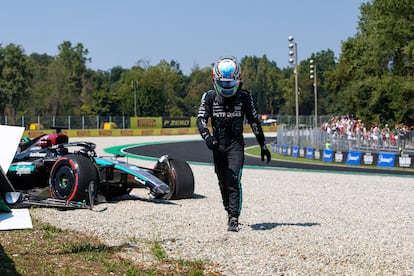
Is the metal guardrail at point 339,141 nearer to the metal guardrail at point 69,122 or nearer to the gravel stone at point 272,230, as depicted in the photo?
the gravel stone at point 272,230

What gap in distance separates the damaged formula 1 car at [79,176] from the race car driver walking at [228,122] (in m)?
2.53

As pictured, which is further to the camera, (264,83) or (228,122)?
(264,83)

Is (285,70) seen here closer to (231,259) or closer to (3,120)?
(3,120)

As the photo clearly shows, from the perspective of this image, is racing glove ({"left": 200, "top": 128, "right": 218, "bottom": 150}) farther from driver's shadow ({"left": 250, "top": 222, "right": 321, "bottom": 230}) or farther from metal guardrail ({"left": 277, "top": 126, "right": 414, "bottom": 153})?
metal guardrail ({"left": 277, "top": 126, "right": 414, "bottom": 153})

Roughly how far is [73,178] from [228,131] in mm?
3135

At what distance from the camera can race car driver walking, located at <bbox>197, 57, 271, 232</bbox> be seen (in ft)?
26.4

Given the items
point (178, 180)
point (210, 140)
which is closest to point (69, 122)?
point (178, 180)

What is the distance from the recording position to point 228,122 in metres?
8.17

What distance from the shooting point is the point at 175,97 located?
121875mm

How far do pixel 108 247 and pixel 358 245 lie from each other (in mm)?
2915

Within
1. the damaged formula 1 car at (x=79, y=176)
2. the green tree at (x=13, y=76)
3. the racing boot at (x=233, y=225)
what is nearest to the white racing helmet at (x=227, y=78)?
the racing boot at (x=233, y=225)

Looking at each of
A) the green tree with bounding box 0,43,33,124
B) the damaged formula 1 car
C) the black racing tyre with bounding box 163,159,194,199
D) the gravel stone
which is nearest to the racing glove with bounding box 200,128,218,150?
the gravel stone

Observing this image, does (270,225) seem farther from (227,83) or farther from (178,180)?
(178,180)

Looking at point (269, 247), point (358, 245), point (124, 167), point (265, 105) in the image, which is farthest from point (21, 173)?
point (265, 105)
